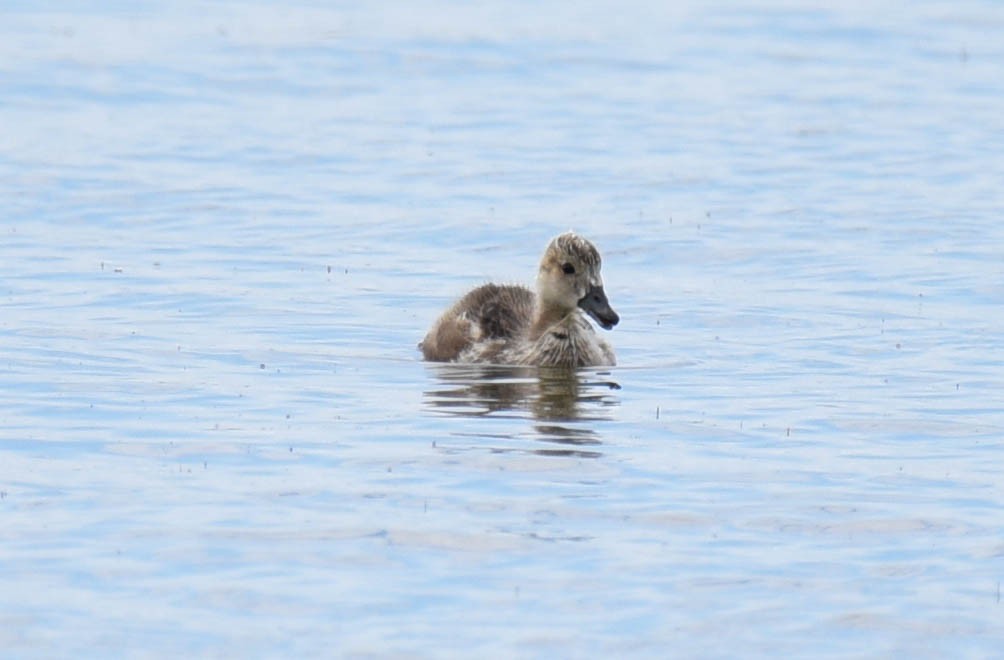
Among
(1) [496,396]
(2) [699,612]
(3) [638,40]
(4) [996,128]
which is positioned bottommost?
(2) [699,612]

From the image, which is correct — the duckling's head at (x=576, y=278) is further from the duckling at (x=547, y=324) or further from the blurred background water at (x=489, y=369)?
the blurred background water at (x=489, y=369)

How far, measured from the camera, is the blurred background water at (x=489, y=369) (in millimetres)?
9547

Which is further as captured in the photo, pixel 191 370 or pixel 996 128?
pixel 996 128

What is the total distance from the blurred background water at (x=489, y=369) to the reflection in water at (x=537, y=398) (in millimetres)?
51

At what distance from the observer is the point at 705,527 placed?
34.7 ft

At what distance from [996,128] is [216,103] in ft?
29.2

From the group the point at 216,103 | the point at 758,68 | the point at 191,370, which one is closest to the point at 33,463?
the point at 191,370

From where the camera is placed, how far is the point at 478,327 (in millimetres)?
15141

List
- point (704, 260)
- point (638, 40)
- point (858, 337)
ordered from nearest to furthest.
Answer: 1. point (858, 337)
2. point (704, 260)
3. point (638, 40)

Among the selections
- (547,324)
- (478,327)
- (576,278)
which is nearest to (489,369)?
(478,327)

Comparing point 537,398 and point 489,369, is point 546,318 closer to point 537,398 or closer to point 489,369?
point 489,369

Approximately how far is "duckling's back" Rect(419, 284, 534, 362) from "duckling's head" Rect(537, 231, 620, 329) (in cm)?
31

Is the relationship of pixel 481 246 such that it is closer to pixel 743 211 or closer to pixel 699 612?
pixel 743 211

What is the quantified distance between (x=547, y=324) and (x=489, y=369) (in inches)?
27.0
